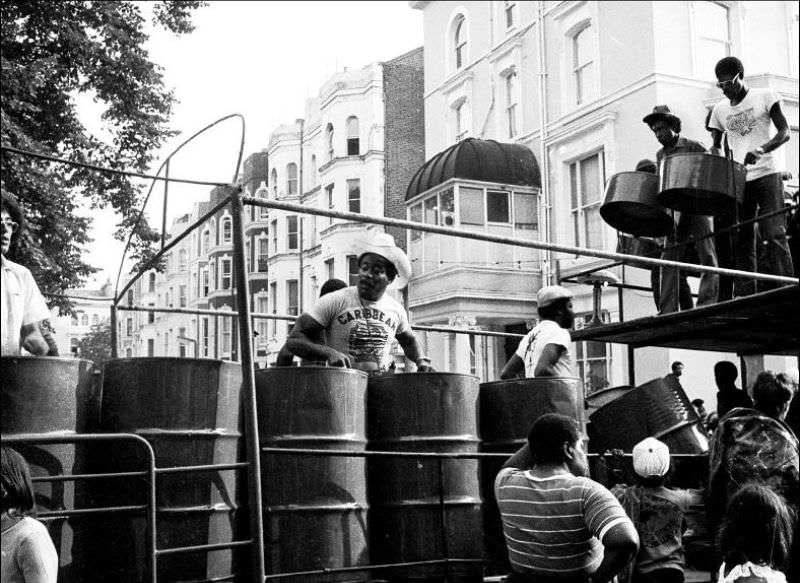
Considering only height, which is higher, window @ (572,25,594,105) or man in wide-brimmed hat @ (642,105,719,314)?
window @ (572,25,594,105)

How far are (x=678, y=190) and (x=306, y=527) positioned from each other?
378 centimetres

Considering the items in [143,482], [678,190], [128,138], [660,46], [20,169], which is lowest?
[143,482]

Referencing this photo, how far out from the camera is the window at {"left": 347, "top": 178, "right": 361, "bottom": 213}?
24.5 meters

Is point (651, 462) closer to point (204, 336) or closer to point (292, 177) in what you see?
point (204, 336)

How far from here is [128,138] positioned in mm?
13375

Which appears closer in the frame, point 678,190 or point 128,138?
point 678,190

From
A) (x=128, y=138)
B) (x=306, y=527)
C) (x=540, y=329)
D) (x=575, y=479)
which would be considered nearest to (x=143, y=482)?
(x=306, y=527)

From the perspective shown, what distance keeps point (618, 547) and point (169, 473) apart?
156 centimetres

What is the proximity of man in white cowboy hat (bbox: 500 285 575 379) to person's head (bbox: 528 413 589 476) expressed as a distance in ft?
4.48

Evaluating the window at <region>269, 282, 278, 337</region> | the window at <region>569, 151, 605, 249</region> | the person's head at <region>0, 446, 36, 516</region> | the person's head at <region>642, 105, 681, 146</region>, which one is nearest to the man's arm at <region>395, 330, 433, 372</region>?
the window at <region>269, 282, 278, 337</region>

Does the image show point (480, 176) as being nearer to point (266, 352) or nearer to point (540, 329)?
point (266, 352)

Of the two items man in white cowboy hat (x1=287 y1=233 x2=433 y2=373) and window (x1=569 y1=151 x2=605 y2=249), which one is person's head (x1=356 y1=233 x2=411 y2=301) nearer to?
man in white cowboy hat (x1=287 y1=233 x2=433 y2=373)

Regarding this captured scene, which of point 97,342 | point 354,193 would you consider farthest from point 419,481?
point 354,193

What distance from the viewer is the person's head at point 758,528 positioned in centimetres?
303
